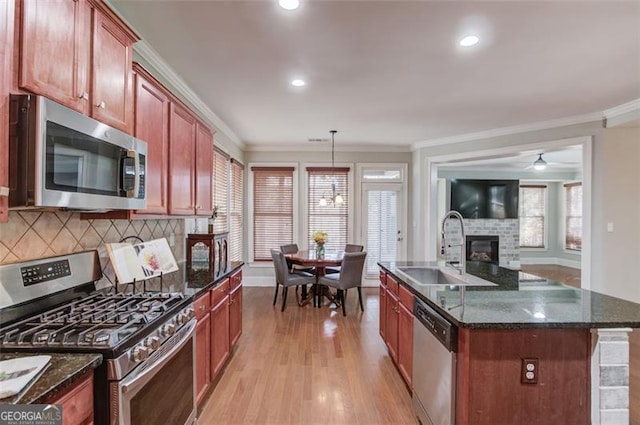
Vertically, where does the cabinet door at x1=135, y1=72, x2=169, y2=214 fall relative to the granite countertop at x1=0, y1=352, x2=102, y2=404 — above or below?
above

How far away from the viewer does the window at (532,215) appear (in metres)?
9.10

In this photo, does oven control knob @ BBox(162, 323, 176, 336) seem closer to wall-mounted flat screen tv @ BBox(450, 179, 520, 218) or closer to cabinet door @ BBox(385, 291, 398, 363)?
cabinet door @ BBox(385, 291, 398, 363)

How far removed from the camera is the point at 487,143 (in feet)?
16.7

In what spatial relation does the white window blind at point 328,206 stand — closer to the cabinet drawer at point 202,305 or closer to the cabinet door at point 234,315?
the cabinet door at point 234,315

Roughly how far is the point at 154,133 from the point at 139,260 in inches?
34.4

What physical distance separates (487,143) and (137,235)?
497 centimetres

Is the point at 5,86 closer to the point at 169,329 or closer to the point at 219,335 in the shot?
the point at 169,329

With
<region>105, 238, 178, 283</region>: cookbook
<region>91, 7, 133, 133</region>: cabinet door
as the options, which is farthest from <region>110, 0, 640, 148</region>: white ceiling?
<region>105, 238, 178, 283</region>: cookbook

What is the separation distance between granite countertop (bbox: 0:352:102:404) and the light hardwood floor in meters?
1.38

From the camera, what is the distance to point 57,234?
1.74 m

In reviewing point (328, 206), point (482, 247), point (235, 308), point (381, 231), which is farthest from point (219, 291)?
point (482, 247)

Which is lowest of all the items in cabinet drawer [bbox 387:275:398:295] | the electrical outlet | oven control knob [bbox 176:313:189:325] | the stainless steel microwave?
the electrical outlet

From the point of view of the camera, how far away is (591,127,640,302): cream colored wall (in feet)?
13.3

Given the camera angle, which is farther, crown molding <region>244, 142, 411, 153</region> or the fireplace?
the fireplace
